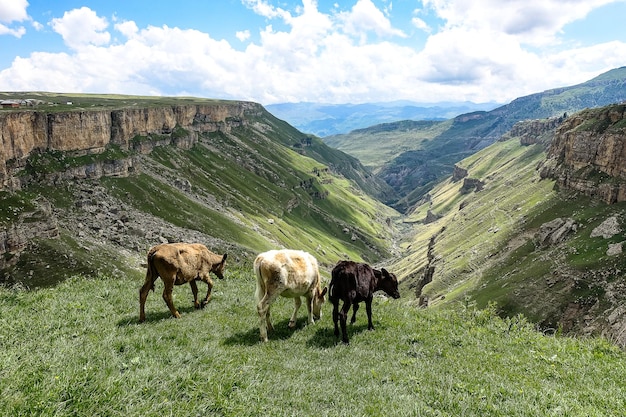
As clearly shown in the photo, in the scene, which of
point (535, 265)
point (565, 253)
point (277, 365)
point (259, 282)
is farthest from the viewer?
point (535, 265)

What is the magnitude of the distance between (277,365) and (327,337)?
416 cm

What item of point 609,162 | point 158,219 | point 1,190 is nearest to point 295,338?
point 1,190

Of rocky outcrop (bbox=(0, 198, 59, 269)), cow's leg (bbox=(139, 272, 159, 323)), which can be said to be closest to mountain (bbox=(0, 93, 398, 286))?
rocky outcrop (bbox=(0, 198, 59, 269))

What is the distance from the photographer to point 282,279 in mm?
17078

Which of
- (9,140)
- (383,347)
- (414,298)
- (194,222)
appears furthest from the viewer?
(414,298)

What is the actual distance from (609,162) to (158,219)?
165m

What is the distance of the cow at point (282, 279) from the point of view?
16.9 meters

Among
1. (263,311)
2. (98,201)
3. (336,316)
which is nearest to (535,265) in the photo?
(336,316)

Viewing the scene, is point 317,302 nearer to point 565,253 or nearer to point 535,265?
point 565,253

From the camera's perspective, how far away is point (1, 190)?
290 feet

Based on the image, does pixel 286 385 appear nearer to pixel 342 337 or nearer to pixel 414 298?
pixel 342 337

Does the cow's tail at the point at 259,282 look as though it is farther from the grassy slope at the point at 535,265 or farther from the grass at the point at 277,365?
the grassy slope at the point at 535,265

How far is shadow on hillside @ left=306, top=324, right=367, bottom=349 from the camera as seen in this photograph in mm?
16297

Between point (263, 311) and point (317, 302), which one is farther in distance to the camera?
point (317, 302)
